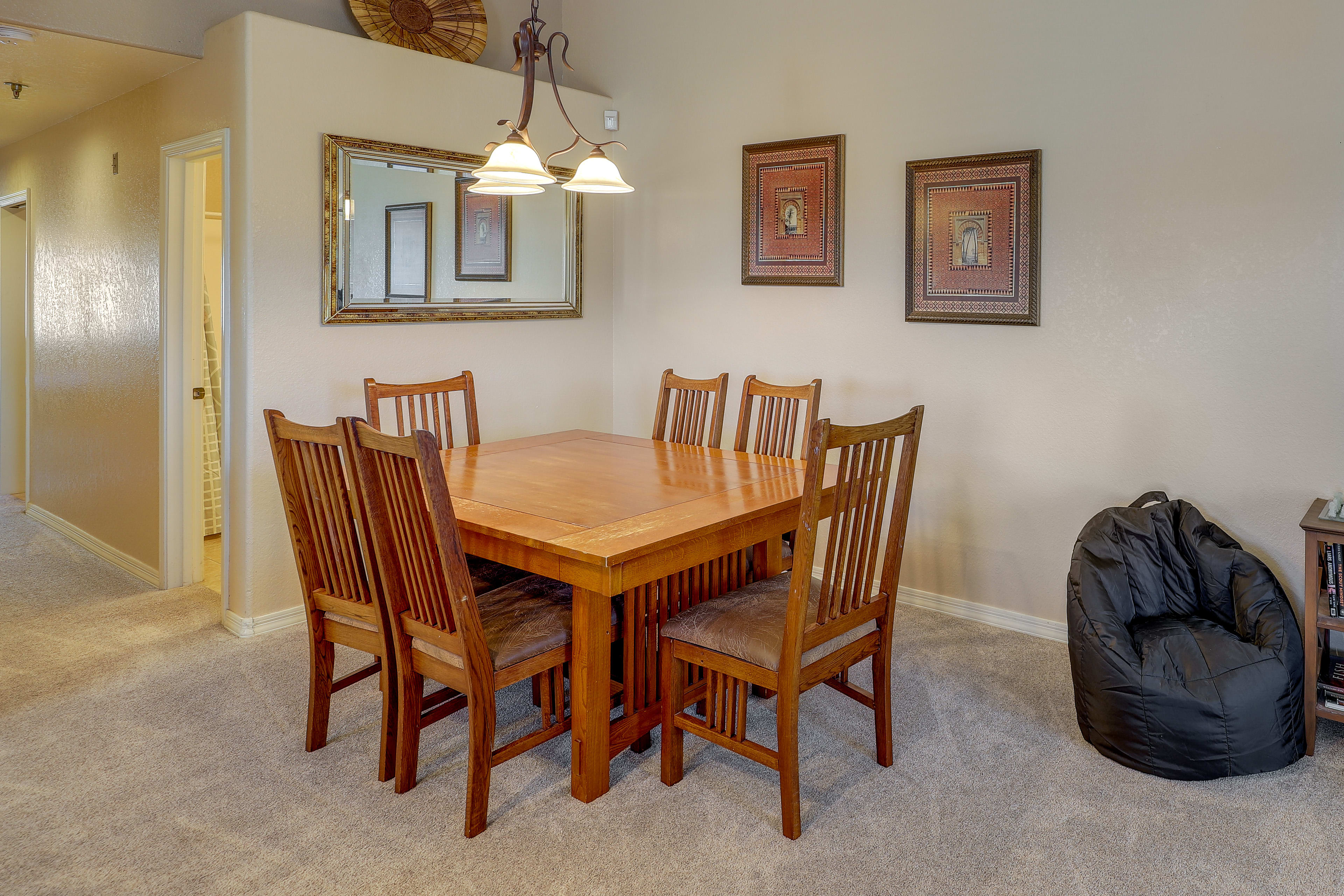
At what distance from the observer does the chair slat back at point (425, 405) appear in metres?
3.33

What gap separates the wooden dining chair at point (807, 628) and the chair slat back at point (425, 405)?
1.33 metres

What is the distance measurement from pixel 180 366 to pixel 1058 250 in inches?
137

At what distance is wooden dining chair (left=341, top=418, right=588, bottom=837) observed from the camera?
6.81ft

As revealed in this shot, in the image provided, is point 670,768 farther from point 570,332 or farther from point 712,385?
point 570,332

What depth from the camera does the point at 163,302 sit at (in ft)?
12.6

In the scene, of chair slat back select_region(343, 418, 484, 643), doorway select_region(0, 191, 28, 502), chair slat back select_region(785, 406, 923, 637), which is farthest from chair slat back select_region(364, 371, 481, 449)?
doorway select_region(0, 191, 28, 502)

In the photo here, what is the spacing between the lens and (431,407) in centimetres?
392

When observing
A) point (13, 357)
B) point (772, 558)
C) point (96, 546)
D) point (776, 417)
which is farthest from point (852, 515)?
point (13, 357)

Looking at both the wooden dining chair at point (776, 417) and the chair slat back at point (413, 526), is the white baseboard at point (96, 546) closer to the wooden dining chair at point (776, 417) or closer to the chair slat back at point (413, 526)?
the chair slat back at point (413, 526)

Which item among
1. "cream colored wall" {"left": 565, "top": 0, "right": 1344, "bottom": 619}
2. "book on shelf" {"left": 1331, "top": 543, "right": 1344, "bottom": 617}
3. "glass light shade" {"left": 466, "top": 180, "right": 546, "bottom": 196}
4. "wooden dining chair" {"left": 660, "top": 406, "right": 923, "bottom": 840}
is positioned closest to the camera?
"wooden dining chair" {"left": 660, "top": 406, "right": 923, "bottom": 840}

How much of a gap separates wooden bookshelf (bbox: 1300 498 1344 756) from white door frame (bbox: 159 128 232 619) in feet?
11.8

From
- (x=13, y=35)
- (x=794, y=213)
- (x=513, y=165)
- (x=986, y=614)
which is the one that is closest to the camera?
(x=513, y=165)

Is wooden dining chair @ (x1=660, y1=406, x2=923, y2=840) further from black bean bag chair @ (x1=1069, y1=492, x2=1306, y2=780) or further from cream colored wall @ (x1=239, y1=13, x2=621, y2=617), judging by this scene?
cream colored wall @ (x1=239, y1=13, x2=621, y2=617)

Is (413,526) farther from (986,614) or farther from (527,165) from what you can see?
(986,614)
